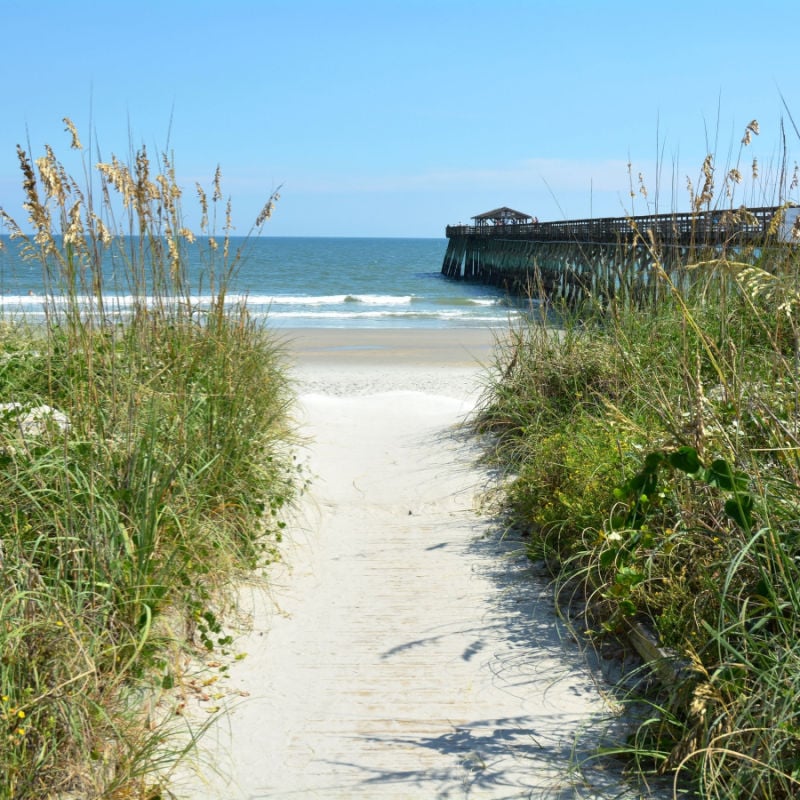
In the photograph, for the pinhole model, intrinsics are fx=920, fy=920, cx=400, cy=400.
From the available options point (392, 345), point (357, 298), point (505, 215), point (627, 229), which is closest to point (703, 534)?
point (392, 345)

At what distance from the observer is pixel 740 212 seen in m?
4.43

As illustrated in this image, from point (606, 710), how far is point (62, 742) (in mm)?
1794

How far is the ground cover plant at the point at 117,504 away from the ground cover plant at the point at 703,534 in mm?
1533

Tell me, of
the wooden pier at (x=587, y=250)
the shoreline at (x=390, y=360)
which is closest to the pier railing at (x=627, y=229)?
the wooden pier at (x=587, y=250)

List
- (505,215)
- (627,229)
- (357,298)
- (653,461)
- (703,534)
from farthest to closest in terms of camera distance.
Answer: (505,215) < (357,298) < (627,229) < (703,534) < (653,461)

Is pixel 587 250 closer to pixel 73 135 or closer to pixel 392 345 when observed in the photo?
pixel 392 345

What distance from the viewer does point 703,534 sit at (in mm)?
3293

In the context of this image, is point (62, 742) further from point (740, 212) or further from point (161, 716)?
point (740, 212)

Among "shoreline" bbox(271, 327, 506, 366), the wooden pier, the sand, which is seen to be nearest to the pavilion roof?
the wooden pier

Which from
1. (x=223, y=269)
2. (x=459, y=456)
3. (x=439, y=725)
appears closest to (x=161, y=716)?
(x=439, y=725)

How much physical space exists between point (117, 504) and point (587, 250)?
19901 millimetres

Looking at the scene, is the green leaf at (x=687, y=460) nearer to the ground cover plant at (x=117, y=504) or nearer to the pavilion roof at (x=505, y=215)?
the ground cover plant at (x=117, y=504)

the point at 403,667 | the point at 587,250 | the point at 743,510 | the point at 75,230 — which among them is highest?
the point at 587,250

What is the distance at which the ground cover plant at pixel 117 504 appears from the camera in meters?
2.62
